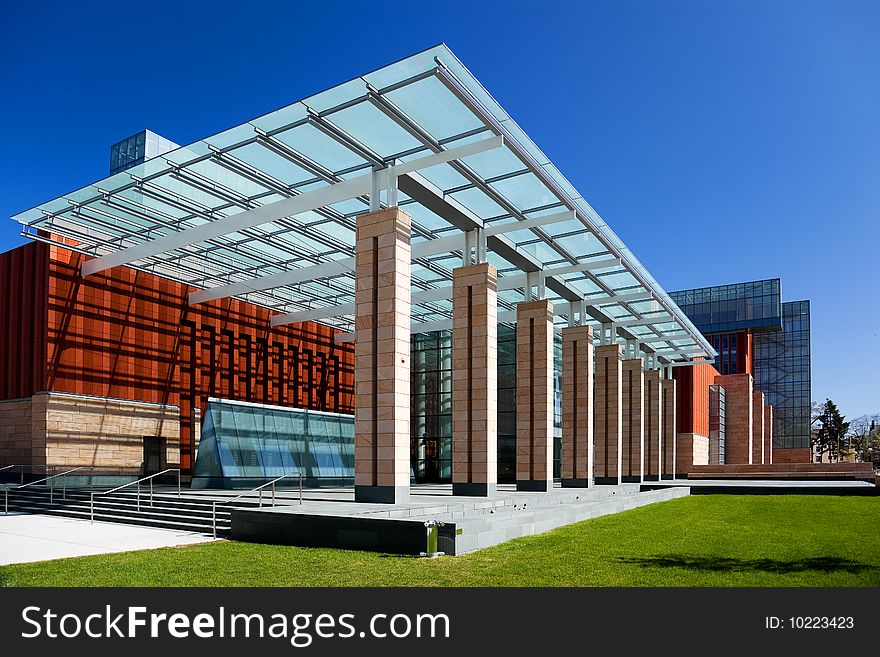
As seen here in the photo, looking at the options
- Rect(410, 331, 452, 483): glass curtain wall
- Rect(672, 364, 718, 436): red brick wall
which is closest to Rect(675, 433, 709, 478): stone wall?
Rect(672, 364, 718, 436): red brick wall

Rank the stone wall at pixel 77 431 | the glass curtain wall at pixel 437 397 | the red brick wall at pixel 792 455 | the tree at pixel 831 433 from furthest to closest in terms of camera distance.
Result: the tree at pixel 831 433
the red brick wall at pixel 792 455
the glass curtain wall at pixel 437 397
the stone wall at pixel 77 431

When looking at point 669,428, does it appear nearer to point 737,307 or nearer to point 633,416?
point 633,416

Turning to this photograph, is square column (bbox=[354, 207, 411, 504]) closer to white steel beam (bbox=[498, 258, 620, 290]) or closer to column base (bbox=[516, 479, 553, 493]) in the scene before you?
column base (bbox=[516, 479, 553, 493])

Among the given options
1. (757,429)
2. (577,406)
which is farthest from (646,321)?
(757,429)

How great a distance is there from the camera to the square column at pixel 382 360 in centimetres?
1794

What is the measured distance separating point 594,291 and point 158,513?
2158cm

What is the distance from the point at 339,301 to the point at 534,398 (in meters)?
14.8

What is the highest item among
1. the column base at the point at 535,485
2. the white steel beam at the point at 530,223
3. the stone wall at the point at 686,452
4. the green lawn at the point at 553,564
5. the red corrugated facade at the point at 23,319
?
the white steel beam at the point at 530,223

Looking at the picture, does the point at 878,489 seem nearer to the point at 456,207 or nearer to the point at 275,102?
the point at 456,207

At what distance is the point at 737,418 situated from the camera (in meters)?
69.0

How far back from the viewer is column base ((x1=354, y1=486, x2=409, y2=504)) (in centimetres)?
1776

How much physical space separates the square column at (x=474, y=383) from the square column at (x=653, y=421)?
2554 centimetres

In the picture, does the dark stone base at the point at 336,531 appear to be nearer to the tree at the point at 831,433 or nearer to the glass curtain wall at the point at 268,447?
the glass curtain wall at the point at 268,447

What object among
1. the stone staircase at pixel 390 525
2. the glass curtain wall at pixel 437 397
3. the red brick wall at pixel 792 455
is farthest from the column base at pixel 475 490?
the red brick wall at pixel 792 455
